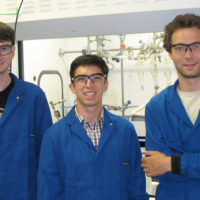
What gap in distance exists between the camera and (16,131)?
1411 mm

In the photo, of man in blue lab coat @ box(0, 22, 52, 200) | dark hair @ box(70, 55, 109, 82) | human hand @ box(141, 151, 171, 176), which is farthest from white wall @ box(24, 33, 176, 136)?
human hand @ box(141, 151, 171, 176)

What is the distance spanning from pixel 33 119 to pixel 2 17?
81 centimetres

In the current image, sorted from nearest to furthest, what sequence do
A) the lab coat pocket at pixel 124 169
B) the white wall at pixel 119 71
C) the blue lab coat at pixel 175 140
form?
the blue lab coat at pixel 175 140 → the lab coat pocket at pixel 124 169 → the white wall at pixel 119 71

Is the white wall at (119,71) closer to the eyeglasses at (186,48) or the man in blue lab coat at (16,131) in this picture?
the man in blue lab coat at (16,131)

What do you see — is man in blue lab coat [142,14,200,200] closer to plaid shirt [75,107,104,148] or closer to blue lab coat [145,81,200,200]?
blue lab coat [145,81,200,200]

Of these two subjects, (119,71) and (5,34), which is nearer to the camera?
(5,34)

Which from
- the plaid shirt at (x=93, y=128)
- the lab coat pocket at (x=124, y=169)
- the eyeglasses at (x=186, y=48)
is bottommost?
the lab coat pocket at (x=124, y=169)

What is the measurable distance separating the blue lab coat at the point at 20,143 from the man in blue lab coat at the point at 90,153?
0.61 feet

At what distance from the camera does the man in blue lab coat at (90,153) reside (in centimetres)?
125

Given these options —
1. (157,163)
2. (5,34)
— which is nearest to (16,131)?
(5,34)

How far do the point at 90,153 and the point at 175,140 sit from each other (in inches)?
17.1

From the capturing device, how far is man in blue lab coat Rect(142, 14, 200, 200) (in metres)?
1.18

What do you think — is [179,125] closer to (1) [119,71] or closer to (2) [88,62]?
(2) [88,62]

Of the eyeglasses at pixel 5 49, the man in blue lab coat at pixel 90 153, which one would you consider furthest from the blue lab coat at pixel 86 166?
the eyeglasses at pixel 5 49
